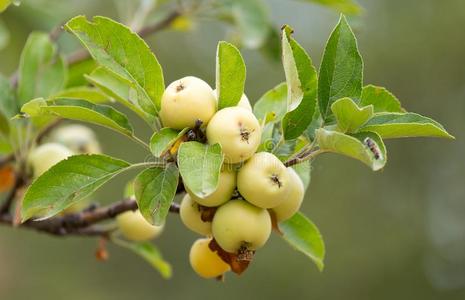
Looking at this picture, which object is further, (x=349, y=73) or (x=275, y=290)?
(x=275, y=290)

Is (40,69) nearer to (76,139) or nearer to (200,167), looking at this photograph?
(76,139)

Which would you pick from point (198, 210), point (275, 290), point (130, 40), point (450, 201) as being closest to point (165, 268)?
point (198, 210)

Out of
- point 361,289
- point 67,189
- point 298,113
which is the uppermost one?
point 298,113

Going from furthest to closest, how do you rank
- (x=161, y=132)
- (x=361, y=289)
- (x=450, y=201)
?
(x=450, y=201) < (x=361, y=289) < (x=161, y=132)

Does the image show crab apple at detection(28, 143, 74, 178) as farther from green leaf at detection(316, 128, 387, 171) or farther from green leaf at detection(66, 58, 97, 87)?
green leaf at detection(316, 128, 387, 171)

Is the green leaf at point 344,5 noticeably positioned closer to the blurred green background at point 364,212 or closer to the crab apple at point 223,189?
the crab apple at point 223,189

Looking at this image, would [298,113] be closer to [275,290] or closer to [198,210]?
[198,210]

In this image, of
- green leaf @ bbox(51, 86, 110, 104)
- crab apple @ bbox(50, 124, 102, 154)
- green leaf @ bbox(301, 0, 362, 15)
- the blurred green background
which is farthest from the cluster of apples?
the blurred green background
